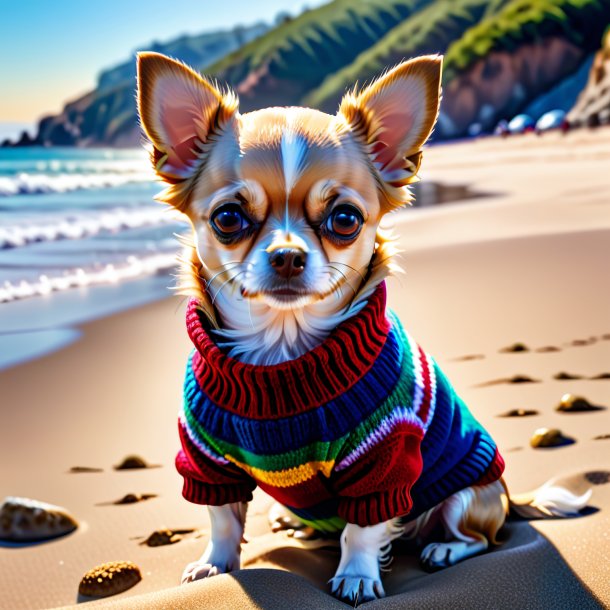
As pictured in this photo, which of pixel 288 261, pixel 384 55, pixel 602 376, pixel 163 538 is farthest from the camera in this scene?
pixel 384 55

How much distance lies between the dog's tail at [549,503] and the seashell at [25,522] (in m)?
1.52

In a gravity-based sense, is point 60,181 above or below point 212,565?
above

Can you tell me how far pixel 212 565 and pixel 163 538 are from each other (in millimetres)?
411

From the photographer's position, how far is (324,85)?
39.3 meters

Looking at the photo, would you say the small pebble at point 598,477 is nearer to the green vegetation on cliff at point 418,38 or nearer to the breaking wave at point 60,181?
the breaking wave at point 60,181

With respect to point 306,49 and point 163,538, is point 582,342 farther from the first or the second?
point 306,49

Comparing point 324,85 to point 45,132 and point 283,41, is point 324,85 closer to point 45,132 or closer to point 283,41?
point 283,41

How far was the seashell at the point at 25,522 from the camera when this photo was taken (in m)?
2.78

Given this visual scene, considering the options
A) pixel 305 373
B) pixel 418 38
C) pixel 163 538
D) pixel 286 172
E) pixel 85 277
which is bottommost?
pixel 163 538

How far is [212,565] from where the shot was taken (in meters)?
2.40

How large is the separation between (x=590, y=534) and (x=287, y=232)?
124cm

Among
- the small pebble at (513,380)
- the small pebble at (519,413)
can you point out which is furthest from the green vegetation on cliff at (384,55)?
the small pebble at (519,413)

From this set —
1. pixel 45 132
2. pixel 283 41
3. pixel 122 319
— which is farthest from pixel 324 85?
pixel 122 319

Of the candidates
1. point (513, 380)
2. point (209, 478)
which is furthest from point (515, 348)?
point (209, 478)
